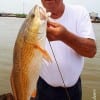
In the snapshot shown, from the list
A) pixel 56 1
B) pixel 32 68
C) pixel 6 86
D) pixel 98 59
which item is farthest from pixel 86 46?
pixel 98 59

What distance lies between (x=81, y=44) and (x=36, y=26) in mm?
778

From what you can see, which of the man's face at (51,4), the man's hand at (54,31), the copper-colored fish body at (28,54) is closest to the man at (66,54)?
the man's face at (51,4)

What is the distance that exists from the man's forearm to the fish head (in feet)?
1.56

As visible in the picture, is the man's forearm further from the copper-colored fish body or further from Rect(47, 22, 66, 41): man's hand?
the copper-colored fish body

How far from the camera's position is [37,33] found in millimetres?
2881

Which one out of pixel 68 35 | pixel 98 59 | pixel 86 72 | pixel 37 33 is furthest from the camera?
pixel 98 59

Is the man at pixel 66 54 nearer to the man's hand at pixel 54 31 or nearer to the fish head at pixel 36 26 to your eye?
the man's hand at pixel 54 31

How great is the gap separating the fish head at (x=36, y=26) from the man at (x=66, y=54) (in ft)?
2.43

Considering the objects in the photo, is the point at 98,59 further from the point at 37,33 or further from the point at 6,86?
the point at 37,33

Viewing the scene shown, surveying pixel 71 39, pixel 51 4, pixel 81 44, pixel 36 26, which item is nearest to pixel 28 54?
pixel 36 26

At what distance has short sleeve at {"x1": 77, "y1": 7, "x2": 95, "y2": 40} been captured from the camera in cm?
372

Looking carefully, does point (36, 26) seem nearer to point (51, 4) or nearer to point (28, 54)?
point (28, 54)

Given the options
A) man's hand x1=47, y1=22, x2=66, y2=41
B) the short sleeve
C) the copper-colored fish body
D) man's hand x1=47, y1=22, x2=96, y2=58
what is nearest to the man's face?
the short sleeve

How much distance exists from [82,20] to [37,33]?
3.42ft
